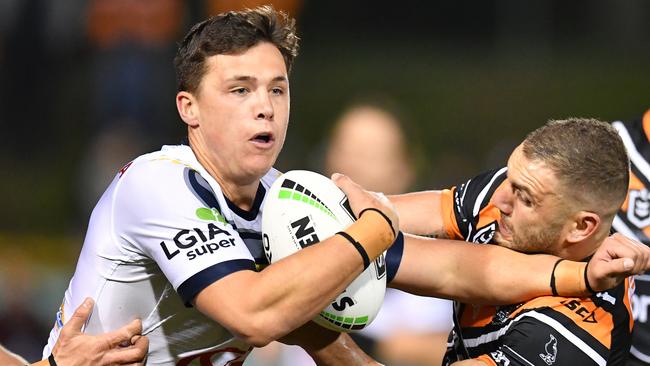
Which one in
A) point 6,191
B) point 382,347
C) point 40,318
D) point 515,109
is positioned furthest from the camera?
point 515,109

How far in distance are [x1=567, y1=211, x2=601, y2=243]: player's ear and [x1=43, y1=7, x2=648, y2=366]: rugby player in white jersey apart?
0.13 metres

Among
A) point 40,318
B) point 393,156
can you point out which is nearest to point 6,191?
point 40,318

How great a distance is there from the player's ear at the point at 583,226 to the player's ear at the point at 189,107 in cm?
148

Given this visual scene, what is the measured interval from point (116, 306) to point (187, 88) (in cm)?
87

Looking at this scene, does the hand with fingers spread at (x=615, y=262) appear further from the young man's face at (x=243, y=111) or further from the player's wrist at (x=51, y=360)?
the player's wrist at (x=51, y=360)

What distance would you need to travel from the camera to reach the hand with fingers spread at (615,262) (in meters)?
4.04

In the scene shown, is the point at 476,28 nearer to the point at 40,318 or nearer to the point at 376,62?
the point at 376,62

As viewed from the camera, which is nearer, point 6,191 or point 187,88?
point 187,88

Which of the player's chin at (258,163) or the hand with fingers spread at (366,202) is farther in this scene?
the player's chin at (258,163)

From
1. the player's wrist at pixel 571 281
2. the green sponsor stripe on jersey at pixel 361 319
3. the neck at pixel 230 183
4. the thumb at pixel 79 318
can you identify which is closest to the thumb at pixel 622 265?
the player's wrist at pixel 571 281

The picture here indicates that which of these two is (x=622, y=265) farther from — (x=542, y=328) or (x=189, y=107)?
(x=189, y=107)

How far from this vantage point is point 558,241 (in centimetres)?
427

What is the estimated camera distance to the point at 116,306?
14.1 ft

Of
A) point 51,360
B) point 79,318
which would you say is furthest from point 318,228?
point 51,360
